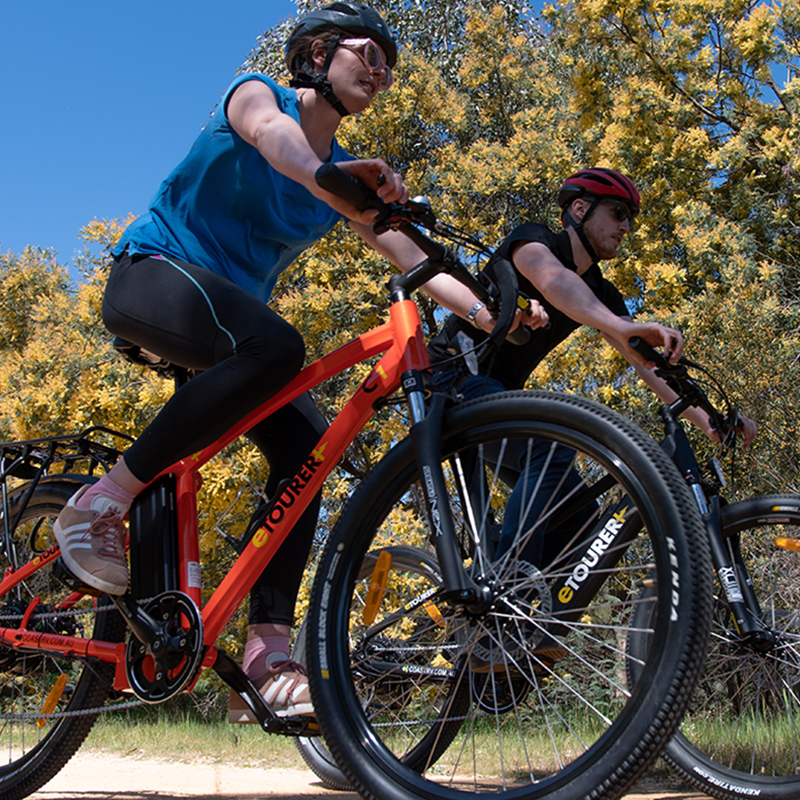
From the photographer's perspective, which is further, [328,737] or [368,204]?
[368,204]

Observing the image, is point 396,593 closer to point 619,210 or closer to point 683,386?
point 683,386

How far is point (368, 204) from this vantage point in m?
1.83

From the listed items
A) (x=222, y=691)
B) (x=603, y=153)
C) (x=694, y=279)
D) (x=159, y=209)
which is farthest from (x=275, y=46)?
(x=159, y=209)

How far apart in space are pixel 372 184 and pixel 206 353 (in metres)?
0.72

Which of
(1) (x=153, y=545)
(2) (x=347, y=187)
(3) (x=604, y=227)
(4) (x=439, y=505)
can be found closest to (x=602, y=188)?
(3) (x=604, y=227)

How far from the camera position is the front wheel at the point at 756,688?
265 centimetres

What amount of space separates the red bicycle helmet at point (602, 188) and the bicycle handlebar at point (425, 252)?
1309 millimetres

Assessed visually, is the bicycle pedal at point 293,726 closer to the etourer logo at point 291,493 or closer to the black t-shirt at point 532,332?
the etourer logo at point 291,493

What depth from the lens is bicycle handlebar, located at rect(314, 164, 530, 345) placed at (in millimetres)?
1771

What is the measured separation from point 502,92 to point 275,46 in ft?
16.8

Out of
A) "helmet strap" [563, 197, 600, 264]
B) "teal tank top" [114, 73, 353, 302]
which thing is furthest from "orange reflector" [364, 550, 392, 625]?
"helmet strap" [563, 197, 600, 264]

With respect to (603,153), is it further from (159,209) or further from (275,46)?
(275,46)

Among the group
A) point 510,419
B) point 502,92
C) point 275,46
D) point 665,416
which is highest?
point 275,46

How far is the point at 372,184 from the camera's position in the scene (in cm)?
183
